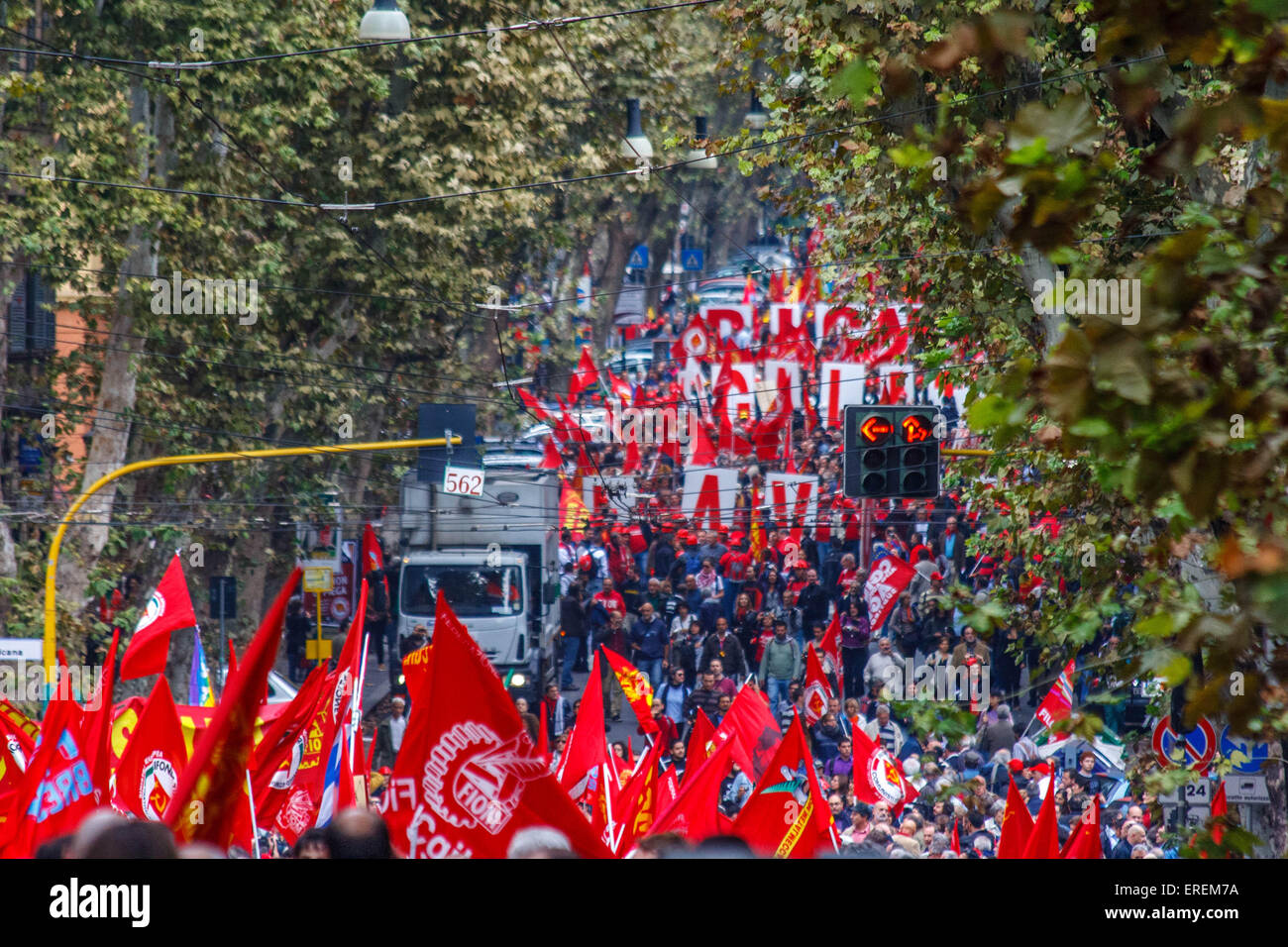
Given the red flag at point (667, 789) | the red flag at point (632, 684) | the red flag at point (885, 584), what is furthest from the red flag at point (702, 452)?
the red flag at point (667, 789)

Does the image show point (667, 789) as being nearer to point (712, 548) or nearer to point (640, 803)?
point (640, 803)

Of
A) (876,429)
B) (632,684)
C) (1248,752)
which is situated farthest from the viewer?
(632,684)

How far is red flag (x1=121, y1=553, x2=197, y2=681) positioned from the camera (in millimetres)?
13008

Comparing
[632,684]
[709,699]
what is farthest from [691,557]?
[632,684]

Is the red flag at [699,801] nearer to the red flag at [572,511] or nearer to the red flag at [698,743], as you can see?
the red flag at [698,743]

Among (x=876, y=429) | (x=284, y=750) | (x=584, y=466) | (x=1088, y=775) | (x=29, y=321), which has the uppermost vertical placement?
(x=29, y=321)

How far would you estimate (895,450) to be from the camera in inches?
566

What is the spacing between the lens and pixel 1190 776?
5047 mm

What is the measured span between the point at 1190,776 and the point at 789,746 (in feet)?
12.4

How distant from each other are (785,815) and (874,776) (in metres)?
4.10

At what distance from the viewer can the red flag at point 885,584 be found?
58.5 feet

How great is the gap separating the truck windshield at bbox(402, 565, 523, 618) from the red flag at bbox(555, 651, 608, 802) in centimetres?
1172
